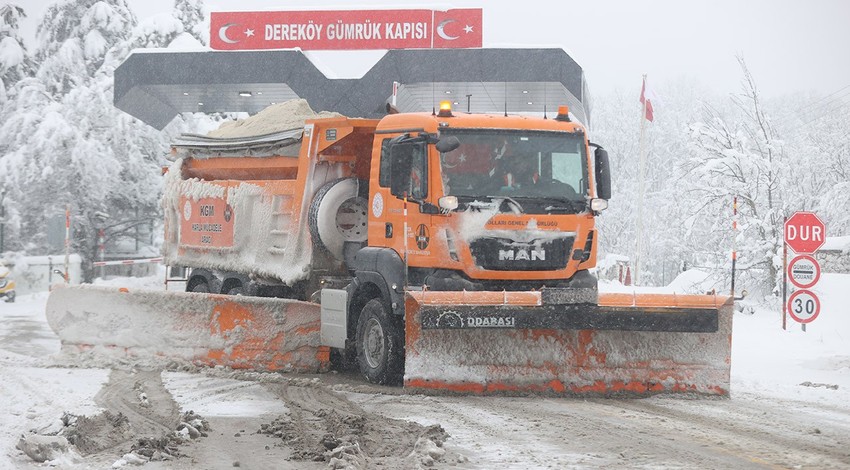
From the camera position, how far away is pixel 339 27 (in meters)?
29.0

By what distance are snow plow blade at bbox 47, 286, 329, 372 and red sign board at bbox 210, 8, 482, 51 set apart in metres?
16.9

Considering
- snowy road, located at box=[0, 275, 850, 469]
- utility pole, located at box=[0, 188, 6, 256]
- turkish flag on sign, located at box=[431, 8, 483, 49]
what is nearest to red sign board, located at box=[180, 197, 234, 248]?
snowy road, located at box=[0, 275, 850, 469]

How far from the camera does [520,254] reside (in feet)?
33.7

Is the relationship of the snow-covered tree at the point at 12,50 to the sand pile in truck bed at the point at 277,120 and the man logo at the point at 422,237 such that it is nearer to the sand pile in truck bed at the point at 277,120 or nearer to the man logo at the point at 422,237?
the sand pile in truck bed at the point at 277,120

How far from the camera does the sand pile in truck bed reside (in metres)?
13.5

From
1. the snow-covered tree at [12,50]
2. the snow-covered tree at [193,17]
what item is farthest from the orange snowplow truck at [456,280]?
the snow-covered tree at [193,17]

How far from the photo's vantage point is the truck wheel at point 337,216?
11961mm

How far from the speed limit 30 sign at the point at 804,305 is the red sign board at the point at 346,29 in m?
14.1

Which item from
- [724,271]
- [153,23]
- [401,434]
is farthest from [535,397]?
[153,23]

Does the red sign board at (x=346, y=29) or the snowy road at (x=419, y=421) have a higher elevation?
the red sign board at (x=346, y=29)

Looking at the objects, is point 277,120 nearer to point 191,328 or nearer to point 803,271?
Answer: point 191,328

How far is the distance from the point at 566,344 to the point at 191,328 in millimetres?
4270

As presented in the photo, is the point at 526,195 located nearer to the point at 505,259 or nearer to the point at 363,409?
the point at 505,259

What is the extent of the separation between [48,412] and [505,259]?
4.15 metres
